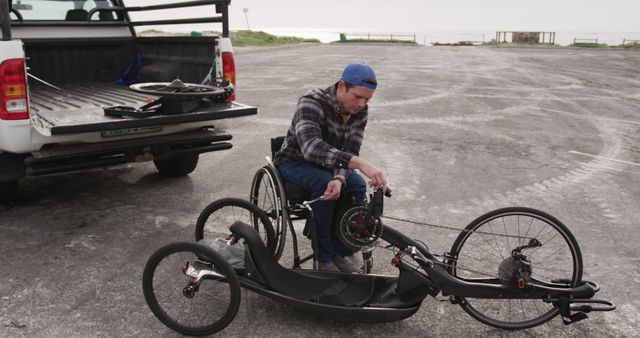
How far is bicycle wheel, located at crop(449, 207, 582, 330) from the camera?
125 inches

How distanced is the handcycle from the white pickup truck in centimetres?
164

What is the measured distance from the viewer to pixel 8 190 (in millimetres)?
5023

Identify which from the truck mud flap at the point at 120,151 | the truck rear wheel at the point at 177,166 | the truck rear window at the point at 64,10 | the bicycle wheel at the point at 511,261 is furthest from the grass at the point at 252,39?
the bicycle wheel at the point at 511,261

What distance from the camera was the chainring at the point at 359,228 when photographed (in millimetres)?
3227

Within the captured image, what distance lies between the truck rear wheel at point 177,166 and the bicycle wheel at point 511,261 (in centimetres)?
325

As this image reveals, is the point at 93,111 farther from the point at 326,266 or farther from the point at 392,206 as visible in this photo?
the point at 392,206

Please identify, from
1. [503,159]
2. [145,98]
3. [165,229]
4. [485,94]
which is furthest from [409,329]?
[485,94]

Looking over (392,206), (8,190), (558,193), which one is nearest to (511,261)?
(392,206)

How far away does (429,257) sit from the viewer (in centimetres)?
321

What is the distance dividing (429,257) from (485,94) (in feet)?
36.2

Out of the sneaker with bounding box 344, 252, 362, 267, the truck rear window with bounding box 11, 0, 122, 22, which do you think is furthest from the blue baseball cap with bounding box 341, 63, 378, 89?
the truck rear window with bounding box 11, 0, 122, 22

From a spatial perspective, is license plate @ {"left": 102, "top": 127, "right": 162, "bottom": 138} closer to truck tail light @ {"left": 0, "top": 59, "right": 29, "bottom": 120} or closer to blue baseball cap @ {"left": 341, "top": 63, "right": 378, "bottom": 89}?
truck tail light @ {"left": 0, "top": 59, "right": 29, "bottom": 120}

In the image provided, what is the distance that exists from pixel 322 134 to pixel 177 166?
115 inches

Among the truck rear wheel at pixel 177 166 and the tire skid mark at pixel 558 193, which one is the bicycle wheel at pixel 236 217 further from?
the tire skid mark at pixel 558 193
